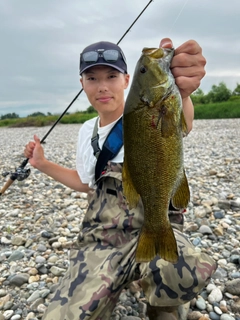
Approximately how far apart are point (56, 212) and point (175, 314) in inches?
127

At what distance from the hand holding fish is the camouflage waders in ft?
4.00

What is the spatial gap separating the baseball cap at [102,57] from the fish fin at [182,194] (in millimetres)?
1512

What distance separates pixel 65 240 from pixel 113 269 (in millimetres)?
1810

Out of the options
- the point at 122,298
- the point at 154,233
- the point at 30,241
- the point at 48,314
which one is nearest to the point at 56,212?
the point at 30,241

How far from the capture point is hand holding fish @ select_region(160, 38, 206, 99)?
6.92 feet

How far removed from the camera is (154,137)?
6.72ft

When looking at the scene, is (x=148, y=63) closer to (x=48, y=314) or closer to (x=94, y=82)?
(x=94, y=82)

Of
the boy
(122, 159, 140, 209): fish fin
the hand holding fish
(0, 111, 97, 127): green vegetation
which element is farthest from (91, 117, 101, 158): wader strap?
(0, 111, 97, 127): green vegetation

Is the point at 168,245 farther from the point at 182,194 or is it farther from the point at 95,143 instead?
the point at 95,143

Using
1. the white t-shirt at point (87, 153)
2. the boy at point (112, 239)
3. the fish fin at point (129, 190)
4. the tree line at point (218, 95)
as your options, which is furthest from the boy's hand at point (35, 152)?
the tree line at point (218, 95)

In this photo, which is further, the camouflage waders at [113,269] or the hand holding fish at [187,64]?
the camouflage waders at [113,269]

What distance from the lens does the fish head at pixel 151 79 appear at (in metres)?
1.99

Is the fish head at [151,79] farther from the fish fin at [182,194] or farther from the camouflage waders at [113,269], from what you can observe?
the camouflage waders at [113,269]

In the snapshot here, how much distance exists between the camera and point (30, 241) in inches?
180
